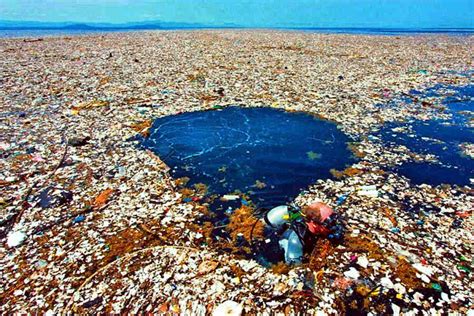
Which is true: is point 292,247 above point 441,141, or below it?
below

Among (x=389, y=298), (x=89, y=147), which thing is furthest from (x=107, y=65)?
(x=389, y=298)

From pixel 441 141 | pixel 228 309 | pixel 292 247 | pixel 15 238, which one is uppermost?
pixel 441 141

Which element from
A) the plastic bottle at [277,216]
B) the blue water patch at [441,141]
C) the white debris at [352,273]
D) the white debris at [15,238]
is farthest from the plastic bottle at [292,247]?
the white debris at [15,238]

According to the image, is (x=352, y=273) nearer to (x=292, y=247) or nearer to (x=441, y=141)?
(x=292, y=247)

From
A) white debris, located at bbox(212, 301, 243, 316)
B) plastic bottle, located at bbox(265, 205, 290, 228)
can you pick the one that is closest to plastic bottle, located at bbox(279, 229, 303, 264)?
plastic bottle, located at bbox(265, 205, 290, 228)

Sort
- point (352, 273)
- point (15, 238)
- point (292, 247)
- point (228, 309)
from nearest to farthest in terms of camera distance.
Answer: point (228, 309) → point (352, 273) → point (292, 247) → point (15, 238)

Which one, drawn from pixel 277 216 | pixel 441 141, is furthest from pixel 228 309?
pixel 441 141
